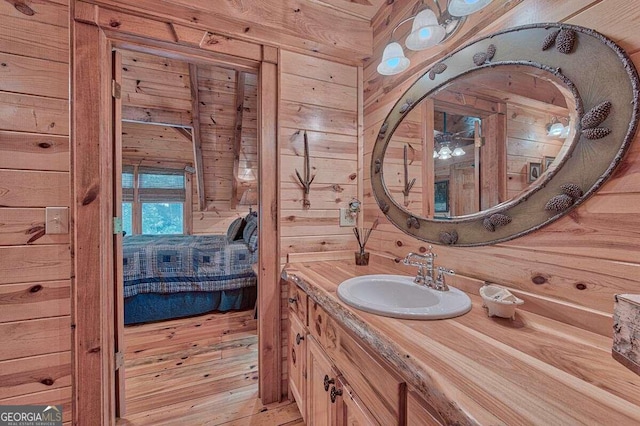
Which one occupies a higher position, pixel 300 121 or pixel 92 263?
pixel 300 121

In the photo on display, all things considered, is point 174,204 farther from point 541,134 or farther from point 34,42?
point 541,134

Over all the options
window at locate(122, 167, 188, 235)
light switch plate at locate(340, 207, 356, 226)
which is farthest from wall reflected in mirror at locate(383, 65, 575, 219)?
window at locate(122, 167, 188, 235)

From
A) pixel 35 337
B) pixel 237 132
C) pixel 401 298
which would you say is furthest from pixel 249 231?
pixel 401 298

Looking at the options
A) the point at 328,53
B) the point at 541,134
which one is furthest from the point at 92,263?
the point at 541,134

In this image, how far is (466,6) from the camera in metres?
0.92

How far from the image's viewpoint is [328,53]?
167 centimetres

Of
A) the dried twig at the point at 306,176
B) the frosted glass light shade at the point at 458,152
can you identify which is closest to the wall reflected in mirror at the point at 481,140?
the frosted glass light shade at the point at 458,152

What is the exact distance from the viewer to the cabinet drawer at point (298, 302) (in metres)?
1.27

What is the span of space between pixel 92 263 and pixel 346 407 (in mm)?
1341

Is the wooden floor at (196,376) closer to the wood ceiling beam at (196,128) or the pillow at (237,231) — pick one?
the pillow at (237,231)

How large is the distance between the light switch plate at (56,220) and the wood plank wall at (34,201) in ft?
0.07

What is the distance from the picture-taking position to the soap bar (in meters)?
0.50

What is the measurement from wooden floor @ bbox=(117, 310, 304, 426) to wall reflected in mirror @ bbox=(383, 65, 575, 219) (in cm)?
149

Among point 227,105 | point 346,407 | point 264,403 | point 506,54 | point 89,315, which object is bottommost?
point 264,403
